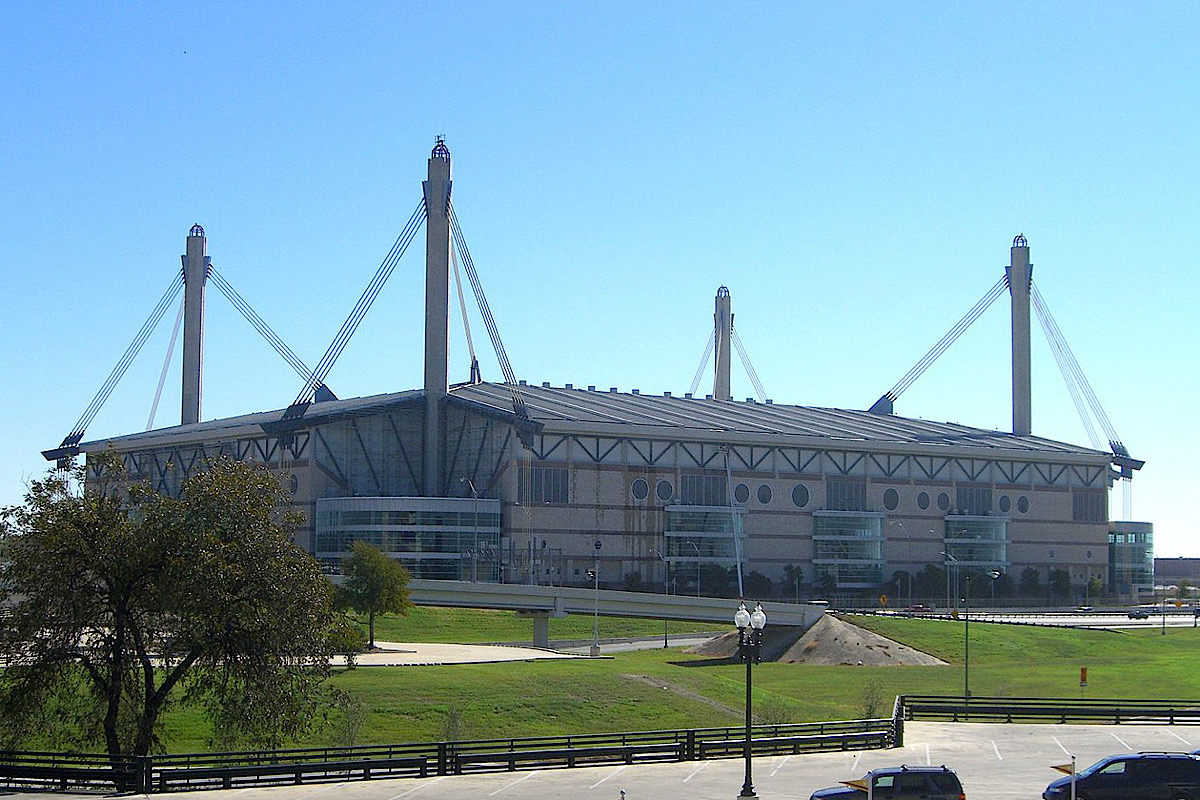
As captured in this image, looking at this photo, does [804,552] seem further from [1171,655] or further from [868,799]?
[868,799]

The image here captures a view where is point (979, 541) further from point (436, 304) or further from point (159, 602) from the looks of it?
point (159, 602)

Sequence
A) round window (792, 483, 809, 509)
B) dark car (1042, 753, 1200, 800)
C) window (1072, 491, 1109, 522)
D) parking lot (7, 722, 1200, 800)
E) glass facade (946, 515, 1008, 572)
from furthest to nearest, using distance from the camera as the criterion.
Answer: window (1072, 491, 1109, 522)
glass facade (946, 515, 1008, 572)
round window (792, 483, 809, 509)
parking lot (7, 722, 1200, 800)
dark car (1042, 753, 1200, 800)

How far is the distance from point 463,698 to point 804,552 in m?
88.2

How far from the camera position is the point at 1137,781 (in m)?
39.4

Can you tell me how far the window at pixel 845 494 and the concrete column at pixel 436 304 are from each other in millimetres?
39319

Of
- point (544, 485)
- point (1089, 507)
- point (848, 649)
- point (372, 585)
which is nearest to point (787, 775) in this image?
point (372, 585)

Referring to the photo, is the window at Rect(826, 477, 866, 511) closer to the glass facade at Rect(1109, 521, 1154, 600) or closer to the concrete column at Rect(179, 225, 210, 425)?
the glass facade at Rect(1109, 521, 1154, 600)

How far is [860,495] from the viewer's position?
517 ft

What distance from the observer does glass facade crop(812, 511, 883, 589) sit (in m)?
154

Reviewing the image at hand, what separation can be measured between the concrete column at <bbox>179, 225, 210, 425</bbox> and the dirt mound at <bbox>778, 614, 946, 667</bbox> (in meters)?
101

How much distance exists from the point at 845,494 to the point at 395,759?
115m

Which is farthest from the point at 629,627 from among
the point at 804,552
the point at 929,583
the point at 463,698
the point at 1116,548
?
the point at 1116,548

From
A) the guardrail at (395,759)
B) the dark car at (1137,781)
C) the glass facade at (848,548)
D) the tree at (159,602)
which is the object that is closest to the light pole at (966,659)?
Result: the guardrail at (395,759)

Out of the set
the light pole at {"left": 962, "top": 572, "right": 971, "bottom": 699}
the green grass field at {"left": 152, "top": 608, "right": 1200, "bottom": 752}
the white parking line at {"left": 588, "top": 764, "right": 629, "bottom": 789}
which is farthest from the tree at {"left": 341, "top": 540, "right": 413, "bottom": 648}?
the white parking line at {"left": 588, "top": 764, "right": 629, "bottom": 789}
